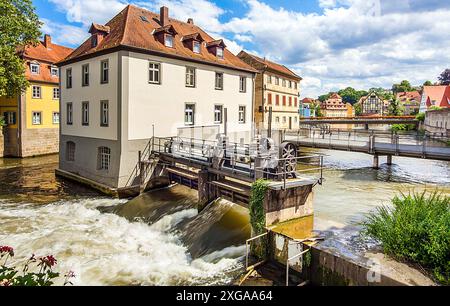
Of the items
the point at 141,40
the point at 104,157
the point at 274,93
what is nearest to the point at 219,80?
the point at 141,40

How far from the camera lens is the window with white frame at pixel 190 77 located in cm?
2232

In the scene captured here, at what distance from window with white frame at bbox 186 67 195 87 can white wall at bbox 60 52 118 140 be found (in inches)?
190

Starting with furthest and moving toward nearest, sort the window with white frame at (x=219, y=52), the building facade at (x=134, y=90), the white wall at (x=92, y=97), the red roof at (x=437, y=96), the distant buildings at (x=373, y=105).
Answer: the distant buildings at (x=373, y=105)
the red roof at (x=437, y=96)
the window with white frame at (x=219, y=52)
the white wall at (x=92, y=97)
the building facade at (x=134, y=90)

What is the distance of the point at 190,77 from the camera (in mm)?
22531

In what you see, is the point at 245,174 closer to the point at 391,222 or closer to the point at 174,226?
the point at 174,226

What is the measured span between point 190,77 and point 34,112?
67.2ft

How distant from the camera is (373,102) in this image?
143000 mm

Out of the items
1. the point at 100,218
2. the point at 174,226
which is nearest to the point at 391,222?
the point at 174,226

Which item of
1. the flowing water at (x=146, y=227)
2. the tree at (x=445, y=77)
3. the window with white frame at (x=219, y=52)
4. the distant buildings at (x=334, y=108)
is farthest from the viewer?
the distant buildings at (x=334, y=108)

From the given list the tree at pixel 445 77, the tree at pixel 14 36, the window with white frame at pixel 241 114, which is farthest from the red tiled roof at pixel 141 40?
the tree at pixel 445 77

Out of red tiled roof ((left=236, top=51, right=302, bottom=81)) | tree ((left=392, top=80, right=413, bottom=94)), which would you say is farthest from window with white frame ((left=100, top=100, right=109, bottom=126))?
tree ((left=392, top=80, right=413, bottom=94))

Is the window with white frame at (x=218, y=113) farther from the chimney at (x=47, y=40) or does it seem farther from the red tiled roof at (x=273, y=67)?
the chimney at (x=47, y=40)

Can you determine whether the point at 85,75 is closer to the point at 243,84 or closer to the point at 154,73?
the point at 154,73

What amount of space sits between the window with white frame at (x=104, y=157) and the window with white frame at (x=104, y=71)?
400cm
